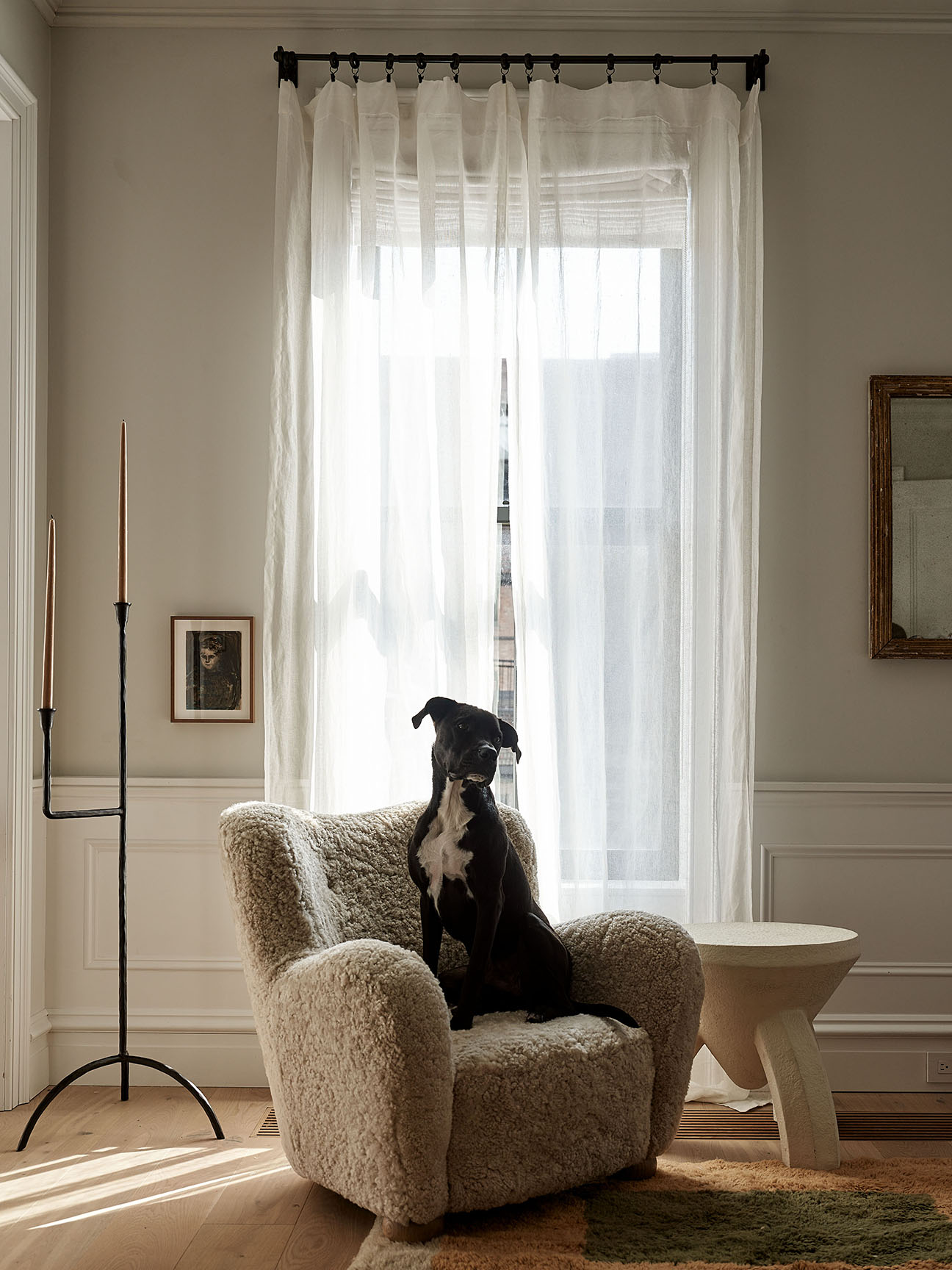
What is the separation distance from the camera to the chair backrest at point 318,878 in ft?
6.81

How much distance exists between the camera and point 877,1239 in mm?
1870

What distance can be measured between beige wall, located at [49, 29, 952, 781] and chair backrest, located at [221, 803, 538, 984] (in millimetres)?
864

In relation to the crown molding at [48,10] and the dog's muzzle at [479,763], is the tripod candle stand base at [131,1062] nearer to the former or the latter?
the dog's muzzle at [479,763]

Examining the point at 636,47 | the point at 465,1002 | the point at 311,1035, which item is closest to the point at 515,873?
the point at 465,1002

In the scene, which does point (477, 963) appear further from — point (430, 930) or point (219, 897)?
point (219, 897)

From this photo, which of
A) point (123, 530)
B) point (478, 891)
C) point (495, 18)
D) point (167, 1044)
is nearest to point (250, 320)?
point (123, 530)

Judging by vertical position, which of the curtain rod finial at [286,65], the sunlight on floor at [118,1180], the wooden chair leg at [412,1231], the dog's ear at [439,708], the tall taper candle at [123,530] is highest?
the curtain rod finial at [286,65]

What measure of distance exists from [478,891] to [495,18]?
240 cm

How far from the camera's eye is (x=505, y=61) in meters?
2.88

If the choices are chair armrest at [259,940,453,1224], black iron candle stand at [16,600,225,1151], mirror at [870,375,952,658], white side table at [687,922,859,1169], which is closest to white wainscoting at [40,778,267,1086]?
black iron candle stand at [16,600,225,1151]

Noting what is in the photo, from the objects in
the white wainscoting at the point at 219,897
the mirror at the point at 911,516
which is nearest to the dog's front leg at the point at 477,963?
the white wainscoting at the point at 219,897

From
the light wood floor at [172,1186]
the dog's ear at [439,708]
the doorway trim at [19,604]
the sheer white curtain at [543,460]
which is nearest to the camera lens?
the light wood floor at [172,1186]

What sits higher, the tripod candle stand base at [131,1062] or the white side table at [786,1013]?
the white side table at [786,1013]

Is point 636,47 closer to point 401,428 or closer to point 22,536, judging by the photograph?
point 401,428
